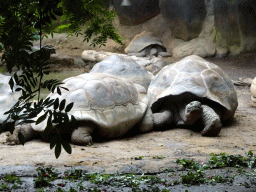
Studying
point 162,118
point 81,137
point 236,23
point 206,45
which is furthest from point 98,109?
point 206,45

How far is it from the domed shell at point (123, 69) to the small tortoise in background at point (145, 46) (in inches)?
279

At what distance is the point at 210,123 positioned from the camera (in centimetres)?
441

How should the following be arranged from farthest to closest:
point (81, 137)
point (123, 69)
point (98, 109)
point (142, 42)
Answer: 1. point (142, 42)
2. point (123, 69)
3. point (98, 109)
4. point (81, 137)

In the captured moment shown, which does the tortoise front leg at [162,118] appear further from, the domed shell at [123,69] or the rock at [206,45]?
the rock at [206,45]

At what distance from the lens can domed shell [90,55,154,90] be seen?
6023 millimetres

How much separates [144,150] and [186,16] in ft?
32.9

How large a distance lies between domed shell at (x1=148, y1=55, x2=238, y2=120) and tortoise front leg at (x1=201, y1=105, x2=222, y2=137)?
28 cm

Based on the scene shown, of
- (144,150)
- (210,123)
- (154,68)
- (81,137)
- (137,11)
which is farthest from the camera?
(137,11)

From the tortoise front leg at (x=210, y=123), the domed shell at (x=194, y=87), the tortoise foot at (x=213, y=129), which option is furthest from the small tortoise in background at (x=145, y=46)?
the tortoise foot at (x=213, y=129)

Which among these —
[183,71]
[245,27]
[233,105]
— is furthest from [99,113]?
[245,27]

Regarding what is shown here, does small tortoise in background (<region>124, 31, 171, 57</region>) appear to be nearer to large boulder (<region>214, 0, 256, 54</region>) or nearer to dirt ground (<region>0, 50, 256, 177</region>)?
large boulder (<region>214, 0, 256, 54</region>)

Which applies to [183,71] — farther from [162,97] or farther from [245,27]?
[245,27]

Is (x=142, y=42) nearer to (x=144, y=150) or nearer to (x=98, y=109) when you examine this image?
(x=98, y=109)

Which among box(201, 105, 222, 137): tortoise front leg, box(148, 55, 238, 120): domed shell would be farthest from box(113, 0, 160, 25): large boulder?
box(201, 105, 222, 137): tortoise front leg
